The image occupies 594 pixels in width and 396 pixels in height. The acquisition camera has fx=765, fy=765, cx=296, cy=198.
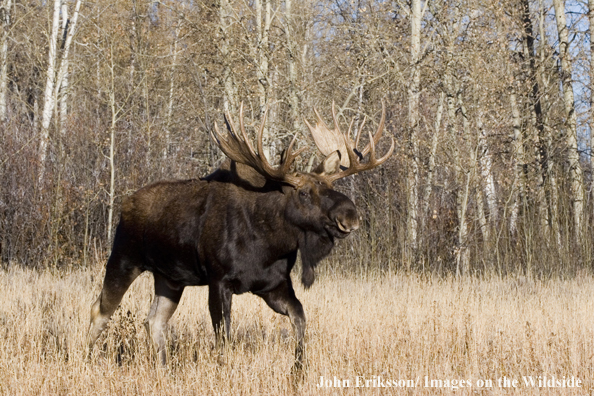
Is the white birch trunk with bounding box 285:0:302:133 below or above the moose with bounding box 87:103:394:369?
above

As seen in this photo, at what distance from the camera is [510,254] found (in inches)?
484

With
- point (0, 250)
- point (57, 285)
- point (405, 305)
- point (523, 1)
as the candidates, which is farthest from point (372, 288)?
point (523, 1)

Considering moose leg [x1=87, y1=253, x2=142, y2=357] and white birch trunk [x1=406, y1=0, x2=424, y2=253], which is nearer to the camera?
moose leg [x1=87, y1=253, x2=142, y2=357]

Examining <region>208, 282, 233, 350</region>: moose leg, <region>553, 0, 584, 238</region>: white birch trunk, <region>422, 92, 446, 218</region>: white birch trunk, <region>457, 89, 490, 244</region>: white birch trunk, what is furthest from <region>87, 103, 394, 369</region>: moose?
<region>553, 0, 584, 238</region>: white birch trunk

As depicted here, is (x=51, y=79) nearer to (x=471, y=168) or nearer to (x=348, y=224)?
(x=471, y=168)

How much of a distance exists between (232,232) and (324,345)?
1.22m

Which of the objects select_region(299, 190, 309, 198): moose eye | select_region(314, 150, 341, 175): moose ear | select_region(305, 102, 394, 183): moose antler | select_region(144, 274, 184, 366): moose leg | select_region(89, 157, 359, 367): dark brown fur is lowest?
select_region(144, 274, 184, 366): moose leg

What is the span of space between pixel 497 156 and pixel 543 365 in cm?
837

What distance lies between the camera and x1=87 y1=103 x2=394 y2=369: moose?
6.20 m

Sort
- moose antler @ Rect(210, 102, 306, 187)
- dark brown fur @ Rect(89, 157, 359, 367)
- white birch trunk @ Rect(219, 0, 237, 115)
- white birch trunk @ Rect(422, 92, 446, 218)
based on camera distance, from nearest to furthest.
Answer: dark brown fur @ Rect(89, 157, 359, 367) → moose antler @ Rect(210, 102, 306, 187) → white birch trunk @ Rect(422, 92, 446, 218) → white birch trunk @ Rect(219, 0, 237, 115)

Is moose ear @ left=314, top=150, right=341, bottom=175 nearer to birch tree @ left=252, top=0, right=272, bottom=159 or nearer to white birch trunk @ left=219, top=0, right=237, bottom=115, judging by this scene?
birch tree @ left=252, top=0, right=272, bottom=159

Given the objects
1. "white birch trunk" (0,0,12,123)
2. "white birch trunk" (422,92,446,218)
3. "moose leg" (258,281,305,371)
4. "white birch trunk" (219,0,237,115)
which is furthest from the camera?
"white birch trunk" (0,0,12,123)

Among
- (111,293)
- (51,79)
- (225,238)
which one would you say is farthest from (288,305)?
(51,79)

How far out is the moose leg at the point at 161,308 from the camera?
6887 mm
